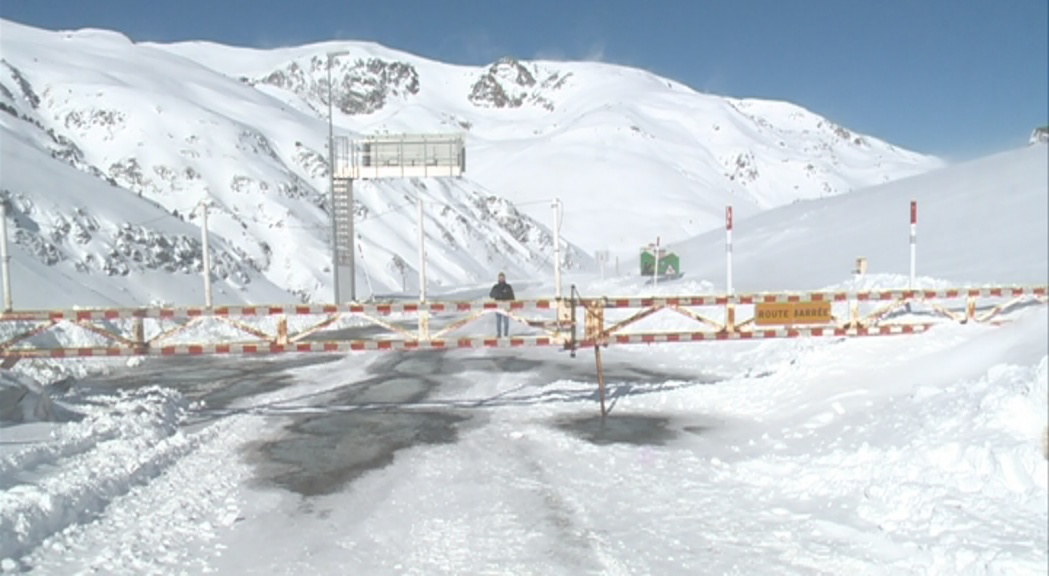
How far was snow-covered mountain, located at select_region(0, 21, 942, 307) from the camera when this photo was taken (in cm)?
3216

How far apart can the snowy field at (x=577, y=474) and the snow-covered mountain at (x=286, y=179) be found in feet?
50.0

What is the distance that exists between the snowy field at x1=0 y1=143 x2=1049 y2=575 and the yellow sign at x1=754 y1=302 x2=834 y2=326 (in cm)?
61

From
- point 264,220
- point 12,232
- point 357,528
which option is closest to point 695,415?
point 357,528

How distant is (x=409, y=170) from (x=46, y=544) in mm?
32553

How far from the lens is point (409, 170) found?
38.0 m

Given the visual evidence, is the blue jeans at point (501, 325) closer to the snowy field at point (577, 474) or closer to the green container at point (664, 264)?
the snowy field at point (577, 474)

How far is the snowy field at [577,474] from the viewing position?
621cm

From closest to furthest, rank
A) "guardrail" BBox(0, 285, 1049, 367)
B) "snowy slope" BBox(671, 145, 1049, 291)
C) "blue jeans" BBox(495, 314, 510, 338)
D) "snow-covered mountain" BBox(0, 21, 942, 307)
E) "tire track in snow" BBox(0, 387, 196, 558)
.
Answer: "tire track in snow" BBox(0, 387, 196, 558), "guardrail" BBox(0, 285, 1049, 367), "snowy slope" BBox(671, 145, 1049, 291), "blue jeans" BBox(495, 314, 510, 338), "snow-covered mountain" BBox(0, 21, 942, 307)

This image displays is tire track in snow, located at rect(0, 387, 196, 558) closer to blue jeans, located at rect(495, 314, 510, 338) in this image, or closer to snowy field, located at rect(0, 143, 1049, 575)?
snowy field, located at rect(0, 143, 1049, 575)

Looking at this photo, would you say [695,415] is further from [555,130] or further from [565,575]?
[555,130]

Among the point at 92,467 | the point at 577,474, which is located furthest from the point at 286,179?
the point at 577,474

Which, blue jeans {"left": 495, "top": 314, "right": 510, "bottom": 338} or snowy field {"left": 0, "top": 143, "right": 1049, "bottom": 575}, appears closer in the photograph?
snowy field {"left": 0, "top": 143, "right": 1049, "bottom": 575}

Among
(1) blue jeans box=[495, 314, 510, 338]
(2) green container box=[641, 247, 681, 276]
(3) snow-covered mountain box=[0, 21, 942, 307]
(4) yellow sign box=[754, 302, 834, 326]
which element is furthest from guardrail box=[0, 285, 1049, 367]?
(2) green container box=[641, 247, 681, 276]

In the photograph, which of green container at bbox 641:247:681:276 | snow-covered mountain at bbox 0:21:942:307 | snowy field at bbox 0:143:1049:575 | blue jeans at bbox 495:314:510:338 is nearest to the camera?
snowy field at bbox 0:143:1049:575
